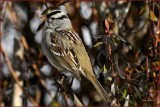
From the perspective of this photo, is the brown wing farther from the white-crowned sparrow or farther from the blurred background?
the blurred background

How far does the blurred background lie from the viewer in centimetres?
311

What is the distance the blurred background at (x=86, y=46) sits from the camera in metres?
3.11

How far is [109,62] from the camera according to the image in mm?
2582

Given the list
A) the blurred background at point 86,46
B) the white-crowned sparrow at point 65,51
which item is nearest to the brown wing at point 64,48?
the white-crowned sparrow at point 65,51

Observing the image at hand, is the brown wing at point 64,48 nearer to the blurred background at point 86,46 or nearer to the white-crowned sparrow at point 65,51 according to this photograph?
the white-crowned sparrow at point 65,51

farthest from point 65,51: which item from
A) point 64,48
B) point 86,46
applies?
point 86,46

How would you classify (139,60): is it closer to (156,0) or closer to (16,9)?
(156,0)

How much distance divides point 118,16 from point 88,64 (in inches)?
18.0

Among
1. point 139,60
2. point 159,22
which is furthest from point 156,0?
point 139,60

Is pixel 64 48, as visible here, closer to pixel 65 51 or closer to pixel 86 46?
pixel 65 51

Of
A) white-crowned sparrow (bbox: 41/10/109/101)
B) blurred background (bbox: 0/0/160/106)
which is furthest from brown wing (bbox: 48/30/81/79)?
blurred background (bbox: 0/0/160/106)

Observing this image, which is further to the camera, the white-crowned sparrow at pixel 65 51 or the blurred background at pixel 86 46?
the white-crowned sparrow at pixel 65 51

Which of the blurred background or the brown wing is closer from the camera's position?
the blurred background

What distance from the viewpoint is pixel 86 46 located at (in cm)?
387
